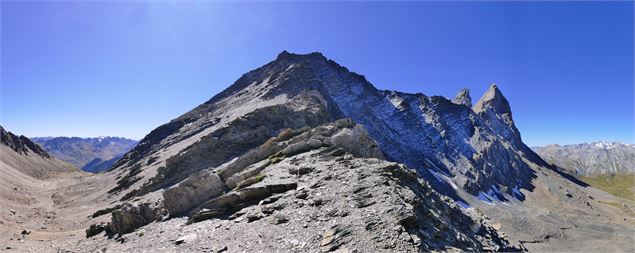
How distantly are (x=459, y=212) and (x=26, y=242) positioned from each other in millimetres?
40385

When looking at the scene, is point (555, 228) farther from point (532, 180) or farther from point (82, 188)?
point (82, 188)

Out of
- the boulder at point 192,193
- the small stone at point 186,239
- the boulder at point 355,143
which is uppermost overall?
the boulder at point 355,143

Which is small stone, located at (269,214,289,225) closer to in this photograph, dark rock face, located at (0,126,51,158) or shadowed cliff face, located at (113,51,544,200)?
shadowed cliff face, located at (113,51,544,200)

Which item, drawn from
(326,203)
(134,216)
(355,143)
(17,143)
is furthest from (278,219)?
(17,143)

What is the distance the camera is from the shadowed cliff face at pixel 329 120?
221 feet

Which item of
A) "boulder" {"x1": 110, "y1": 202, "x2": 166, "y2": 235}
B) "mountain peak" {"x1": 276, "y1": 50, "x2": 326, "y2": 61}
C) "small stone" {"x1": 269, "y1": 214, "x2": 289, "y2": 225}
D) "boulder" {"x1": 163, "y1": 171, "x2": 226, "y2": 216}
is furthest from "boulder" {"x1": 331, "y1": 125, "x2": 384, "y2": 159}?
"mountain peak" {"x1": 276, "y1": 50, "x2": 326, "y2": 61}

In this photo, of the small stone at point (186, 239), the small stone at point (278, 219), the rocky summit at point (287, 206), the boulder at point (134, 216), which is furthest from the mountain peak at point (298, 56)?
the small stone at point (278, 219)

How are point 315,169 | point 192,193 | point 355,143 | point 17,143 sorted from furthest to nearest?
point 17,143
point 355,143
point 192,193
point 315,169

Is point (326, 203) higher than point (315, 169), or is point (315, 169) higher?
point (315, 169)

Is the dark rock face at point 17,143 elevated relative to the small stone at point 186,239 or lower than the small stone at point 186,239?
elevated

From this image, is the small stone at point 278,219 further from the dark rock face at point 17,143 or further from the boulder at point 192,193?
the dark rock face at point 17,143

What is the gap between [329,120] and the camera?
250 feet

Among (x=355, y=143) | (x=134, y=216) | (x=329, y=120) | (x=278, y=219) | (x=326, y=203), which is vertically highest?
(x=329, y=120)

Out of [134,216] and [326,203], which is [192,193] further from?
[326,203]
